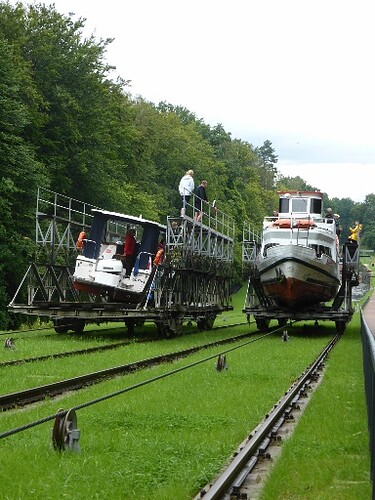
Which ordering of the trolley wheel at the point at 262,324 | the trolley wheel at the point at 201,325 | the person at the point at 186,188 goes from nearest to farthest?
the person at the point at 186,188 < the trolley wheel at the point at 201,325 < the trolley wheel at the point at 262,324

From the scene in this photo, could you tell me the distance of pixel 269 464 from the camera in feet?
29.6

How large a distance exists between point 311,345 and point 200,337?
416 centimetres

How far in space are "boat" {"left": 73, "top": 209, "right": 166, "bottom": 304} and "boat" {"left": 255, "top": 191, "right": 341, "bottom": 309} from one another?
18.1 ft

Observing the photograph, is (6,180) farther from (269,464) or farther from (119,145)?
(269,464)

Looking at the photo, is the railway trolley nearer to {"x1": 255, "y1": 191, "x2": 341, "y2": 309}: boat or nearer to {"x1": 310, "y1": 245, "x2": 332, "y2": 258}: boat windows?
{"x1": 255, "y1": 191, "x2": 341, "y2": 309}: boat

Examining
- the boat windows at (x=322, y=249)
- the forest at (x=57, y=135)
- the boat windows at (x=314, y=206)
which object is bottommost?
the boat windows at (x=322, y=249)

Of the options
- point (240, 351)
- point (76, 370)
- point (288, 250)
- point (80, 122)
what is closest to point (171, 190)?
point (80, 122)

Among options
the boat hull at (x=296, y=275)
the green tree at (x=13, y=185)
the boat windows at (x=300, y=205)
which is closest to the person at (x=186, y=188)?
the boat hull at (x=296, y=275)

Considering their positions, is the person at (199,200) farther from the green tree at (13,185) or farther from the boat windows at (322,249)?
the green tree at (13,185)

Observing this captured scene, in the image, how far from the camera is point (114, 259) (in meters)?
26.0

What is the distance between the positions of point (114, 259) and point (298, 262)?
719cm

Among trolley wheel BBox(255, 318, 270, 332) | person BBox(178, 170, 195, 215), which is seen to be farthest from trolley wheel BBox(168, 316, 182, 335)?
trolley wheel BBox(255, 318, 270, 332)

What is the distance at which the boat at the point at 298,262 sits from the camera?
30.2 metres

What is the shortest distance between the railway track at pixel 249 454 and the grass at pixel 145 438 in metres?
0.17
